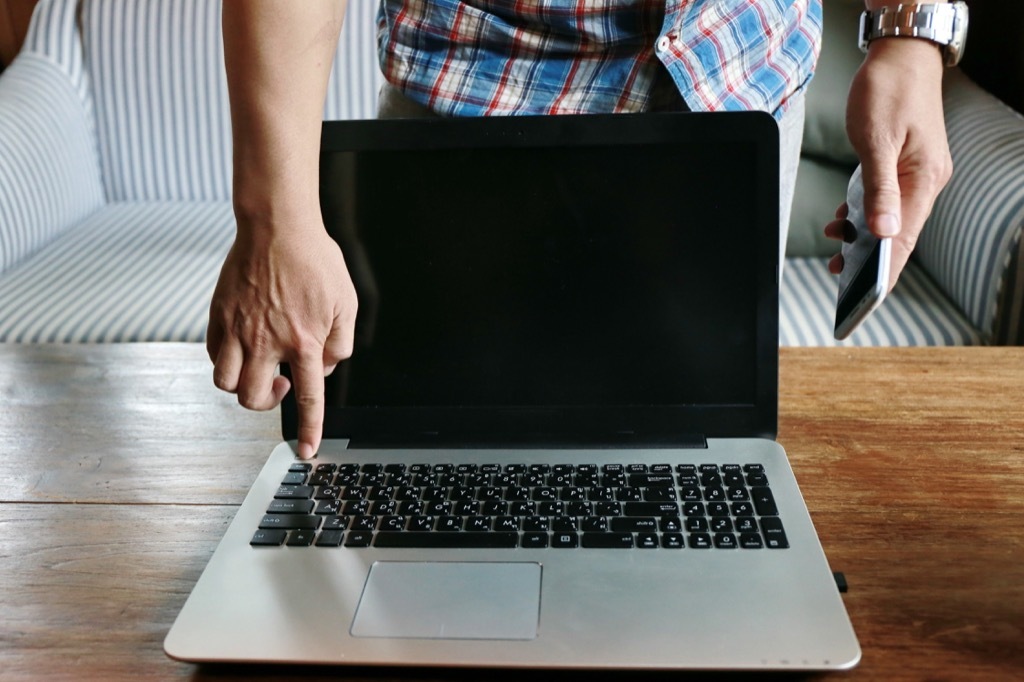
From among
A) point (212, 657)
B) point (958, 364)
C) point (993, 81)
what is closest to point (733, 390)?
point (958, 364)

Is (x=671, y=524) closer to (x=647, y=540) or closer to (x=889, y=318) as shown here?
(x=647, y=540)

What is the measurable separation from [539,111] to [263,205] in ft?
1.13

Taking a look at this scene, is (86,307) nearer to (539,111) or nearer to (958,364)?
(539,111)

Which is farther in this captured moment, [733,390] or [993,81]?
[993,81]

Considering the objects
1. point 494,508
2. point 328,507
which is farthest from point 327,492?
point 494,508

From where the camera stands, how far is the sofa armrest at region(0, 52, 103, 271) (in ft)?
5.84

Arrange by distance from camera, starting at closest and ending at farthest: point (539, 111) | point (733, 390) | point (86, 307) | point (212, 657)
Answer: point (212, 657)
point (733, 390)
point (539, 111)
point (86, 307)

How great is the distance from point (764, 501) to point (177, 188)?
1865 millimetres

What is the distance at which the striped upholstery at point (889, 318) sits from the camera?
4.90 feet

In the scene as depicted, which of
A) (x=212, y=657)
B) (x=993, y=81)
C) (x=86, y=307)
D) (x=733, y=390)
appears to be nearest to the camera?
(x=212, y=657)

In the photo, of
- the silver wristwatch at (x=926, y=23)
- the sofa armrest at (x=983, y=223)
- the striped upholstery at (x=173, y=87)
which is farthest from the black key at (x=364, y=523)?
the striped upholstery at (x=173, y=87)

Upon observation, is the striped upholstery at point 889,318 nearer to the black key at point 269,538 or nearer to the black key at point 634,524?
the black key at point 634,524

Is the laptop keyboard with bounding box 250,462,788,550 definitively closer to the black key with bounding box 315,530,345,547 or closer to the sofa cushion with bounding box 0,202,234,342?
the black key with bounding box 315,530,345,547

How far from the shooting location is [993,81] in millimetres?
2006
